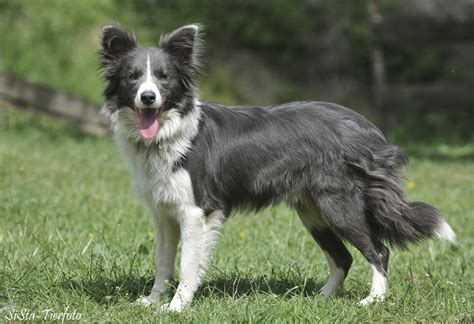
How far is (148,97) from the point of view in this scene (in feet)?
14.0

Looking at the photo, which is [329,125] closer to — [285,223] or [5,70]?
[285,223]

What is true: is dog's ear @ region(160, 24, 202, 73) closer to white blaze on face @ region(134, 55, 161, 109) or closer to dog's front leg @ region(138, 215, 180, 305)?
white blaze on face @ region(134, 55, 161, 109)

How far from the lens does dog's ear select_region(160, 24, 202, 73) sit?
4582mm

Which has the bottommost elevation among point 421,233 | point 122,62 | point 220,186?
point 421,233

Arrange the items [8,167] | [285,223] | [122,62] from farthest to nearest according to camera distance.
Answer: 1. [8,167]
2. [285,223]
3. [122,62]

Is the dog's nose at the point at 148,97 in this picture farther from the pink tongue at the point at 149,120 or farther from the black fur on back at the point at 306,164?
the black fur on back at the point at 306,164

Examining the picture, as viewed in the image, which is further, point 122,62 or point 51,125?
point 51,125

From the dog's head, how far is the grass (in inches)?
40.9

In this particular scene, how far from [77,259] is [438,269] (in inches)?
102

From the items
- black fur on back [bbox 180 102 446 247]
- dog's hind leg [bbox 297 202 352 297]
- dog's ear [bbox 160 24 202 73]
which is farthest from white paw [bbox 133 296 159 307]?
dog's ear [bbox 160 24 202 73]

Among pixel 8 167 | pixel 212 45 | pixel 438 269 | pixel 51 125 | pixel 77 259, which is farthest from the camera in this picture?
pixel 212 45

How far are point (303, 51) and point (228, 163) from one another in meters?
11.3

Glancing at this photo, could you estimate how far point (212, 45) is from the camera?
15.1 meters

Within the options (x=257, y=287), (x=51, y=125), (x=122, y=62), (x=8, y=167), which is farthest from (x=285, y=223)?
(x=51, y=125)
